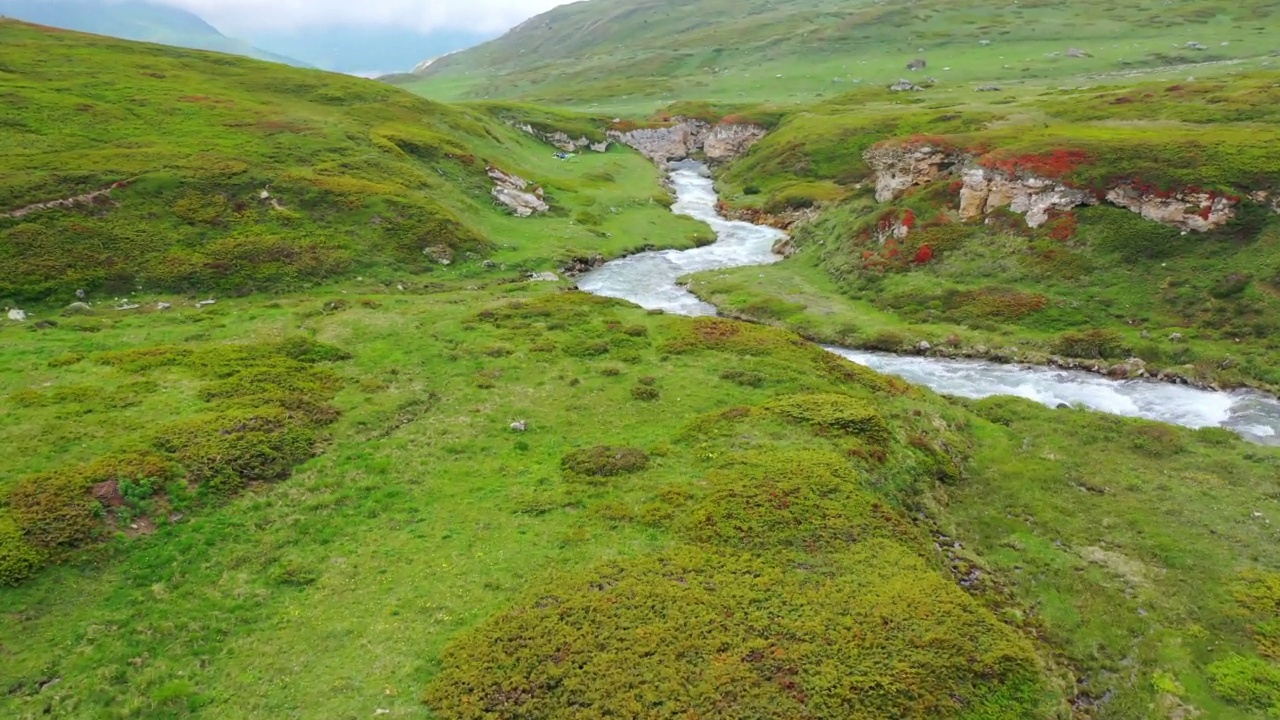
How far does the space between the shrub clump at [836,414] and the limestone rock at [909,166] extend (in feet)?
142

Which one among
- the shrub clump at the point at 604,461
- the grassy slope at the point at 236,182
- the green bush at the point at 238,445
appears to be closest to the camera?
the green bush at the point at 238,445

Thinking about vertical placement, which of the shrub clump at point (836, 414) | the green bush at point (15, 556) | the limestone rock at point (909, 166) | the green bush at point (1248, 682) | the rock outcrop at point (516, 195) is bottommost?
the green bush at point (1248, 682)

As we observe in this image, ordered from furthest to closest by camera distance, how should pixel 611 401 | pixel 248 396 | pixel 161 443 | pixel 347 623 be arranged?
1. pixel 611 401
2. pixel 248 396
3. pixel 161 443
4. pixel 347 623

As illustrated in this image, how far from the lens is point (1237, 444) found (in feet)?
108

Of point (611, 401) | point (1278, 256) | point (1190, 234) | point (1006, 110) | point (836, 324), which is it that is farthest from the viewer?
point (1006, 110)

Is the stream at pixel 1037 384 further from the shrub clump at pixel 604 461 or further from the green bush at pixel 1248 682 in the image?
the shrub clump at pixel 604 461

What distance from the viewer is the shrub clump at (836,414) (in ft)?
105

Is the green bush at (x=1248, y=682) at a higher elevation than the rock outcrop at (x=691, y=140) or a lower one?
lower

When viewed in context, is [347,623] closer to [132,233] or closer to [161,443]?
[161,443]

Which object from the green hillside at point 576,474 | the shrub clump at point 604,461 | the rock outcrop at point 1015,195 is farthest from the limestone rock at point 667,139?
the shrub clump at point 604,461

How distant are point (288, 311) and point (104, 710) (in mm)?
34924

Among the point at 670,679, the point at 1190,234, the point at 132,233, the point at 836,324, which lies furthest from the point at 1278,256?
the point at 132,233

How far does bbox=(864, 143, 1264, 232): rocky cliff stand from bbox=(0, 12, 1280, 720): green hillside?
1387mm

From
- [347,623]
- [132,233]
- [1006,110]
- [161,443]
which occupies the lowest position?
[347,623]
